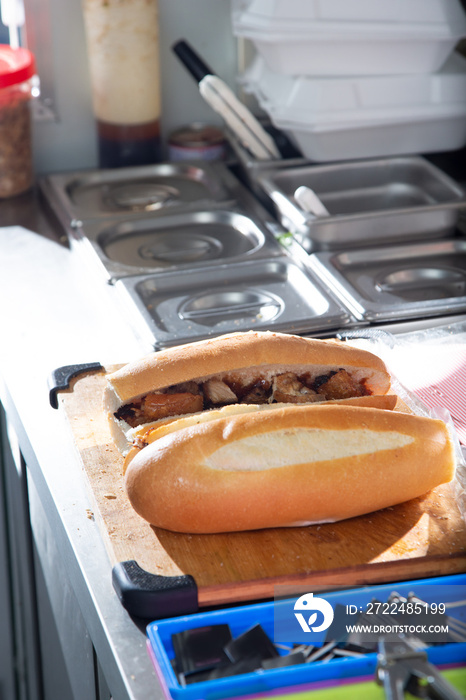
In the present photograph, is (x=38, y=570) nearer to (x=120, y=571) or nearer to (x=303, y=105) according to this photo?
(x=120, y=571)

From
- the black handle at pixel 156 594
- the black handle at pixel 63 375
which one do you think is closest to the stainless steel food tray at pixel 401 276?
the black handle at pixel 63 375

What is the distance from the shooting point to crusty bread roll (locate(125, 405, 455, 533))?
2.87 feet

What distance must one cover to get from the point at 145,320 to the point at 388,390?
0.41 meters

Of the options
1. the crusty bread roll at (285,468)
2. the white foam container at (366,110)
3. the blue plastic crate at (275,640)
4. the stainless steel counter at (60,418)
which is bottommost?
the stainless steel counter at (60,418)

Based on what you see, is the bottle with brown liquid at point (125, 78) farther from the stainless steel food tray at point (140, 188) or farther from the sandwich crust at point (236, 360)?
the sandwich crust at point (236, 360)

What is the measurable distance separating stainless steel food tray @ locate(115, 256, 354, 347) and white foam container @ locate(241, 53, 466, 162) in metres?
0.37

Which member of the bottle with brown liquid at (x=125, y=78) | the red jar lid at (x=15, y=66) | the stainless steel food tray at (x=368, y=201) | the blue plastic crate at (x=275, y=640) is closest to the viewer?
the blue plastic crate at (x=275, y=640)

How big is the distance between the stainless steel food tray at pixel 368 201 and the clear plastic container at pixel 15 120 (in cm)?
48

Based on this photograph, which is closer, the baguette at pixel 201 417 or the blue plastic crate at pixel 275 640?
the blue plastic crate at pixel 275 640

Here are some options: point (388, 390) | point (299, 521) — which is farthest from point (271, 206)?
point (299, 521)

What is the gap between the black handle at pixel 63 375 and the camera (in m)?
1.15

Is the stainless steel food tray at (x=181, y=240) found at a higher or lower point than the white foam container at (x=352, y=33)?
lower

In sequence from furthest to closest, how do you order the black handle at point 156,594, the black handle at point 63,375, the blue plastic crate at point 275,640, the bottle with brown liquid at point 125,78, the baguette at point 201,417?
1. the bottle with brown liquid at point 125,78
2. the black handle at point 63,375
3. the baguette at point 201,417
4. the black handle at point 156,594
5. the blue plastic crate at point 275,640

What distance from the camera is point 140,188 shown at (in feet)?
6.36
